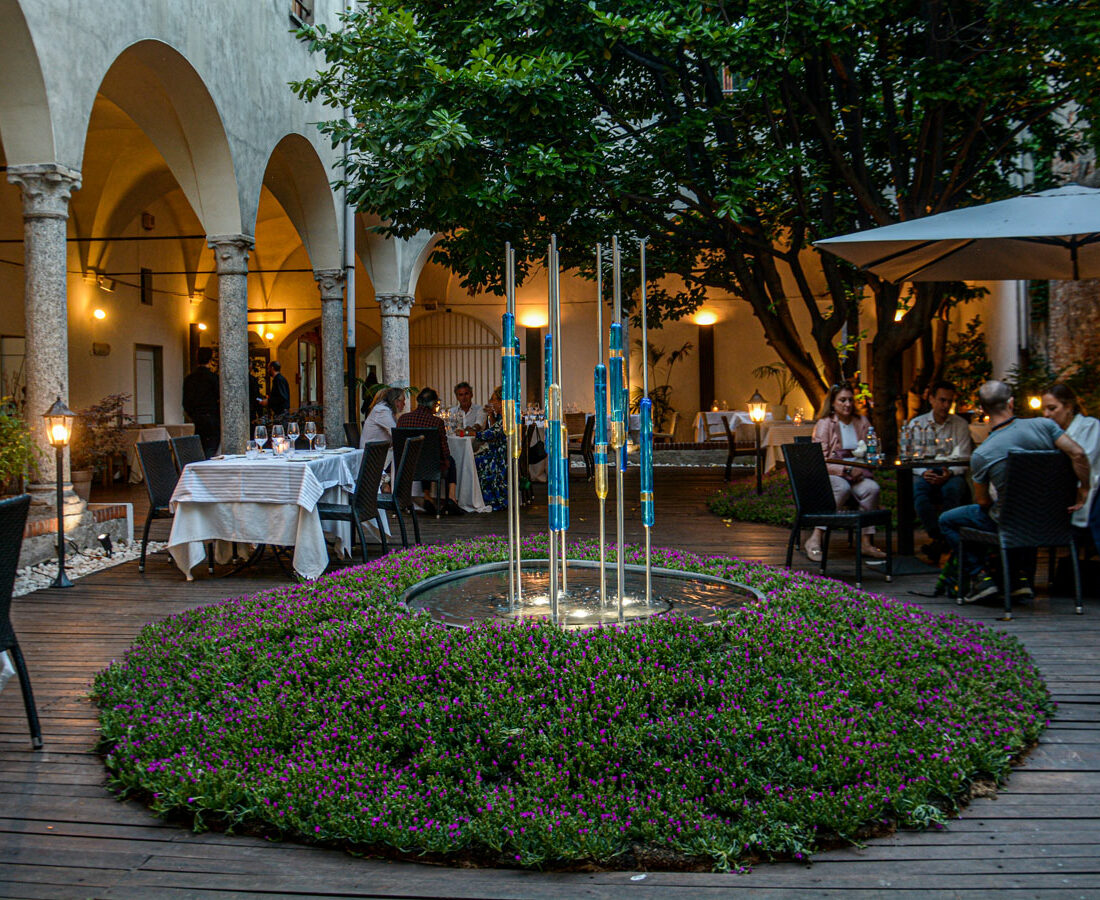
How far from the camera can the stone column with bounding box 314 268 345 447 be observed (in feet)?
44.4

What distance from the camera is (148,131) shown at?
10.1 m

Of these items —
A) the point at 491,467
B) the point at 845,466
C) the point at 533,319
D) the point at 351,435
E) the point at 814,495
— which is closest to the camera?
the point at 814,495

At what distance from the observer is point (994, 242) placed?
257 inches

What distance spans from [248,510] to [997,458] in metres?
4.59

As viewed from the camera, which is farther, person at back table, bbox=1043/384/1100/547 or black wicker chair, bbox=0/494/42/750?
person at back table, bbox=1043/384/1100/547

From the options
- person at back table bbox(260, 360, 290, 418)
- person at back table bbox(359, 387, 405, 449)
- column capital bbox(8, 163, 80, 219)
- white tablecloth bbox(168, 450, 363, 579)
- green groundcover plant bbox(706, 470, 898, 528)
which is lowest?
green groundcover plant bbox(706, 470, 898, 528)

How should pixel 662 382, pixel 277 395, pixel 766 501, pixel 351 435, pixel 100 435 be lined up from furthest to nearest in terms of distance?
pixel 662 382, pixel 277 395, pixel 100 435, pixel 351 435, pixel 766 501

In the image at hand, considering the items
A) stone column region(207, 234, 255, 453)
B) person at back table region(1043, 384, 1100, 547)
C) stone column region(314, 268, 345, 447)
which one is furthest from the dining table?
stone column region(314, 268, 345, 447)

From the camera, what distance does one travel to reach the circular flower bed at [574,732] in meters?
2.75

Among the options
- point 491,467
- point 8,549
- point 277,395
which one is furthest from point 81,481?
point 277,395

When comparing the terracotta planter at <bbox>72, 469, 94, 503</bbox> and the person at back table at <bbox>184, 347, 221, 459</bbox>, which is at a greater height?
the person at back table at <bbox>184, 347, 221, 459</bbox>

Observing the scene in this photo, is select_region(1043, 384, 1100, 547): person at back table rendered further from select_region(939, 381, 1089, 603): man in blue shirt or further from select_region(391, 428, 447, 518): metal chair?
select_region(391, 428, 447, 518): metal chair

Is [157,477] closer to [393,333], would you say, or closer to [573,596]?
[573,596]

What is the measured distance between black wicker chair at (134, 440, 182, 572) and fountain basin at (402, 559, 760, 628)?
2.62 meters
